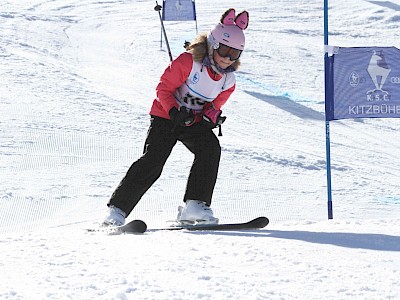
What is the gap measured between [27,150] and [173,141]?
3.39 metres

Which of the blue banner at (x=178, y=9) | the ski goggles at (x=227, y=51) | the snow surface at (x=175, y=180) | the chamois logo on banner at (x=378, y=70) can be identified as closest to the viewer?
the snow surface at (x=175, y=180)

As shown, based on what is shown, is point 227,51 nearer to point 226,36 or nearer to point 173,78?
point 226,36

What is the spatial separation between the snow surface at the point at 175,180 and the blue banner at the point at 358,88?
726 mm

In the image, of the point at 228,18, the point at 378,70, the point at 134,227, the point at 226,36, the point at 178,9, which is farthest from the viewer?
the point at 178,9

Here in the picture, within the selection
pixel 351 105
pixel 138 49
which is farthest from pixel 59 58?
pixel 351 105

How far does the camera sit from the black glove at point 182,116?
14.0 ft

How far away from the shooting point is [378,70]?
17.0 feet

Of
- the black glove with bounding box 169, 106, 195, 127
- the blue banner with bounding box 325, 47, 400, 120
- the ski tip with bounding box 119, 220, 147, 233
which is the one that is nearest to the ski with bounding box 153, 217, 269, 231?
the ski tip with bounding box 119, 220, 147, 233

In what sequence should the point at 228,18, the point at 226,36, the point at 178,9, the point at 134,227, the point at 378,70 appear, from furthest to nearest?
the point at 178,9
the point at 378,70
the point at 228,18
the point at 226,36
the point at 134,227

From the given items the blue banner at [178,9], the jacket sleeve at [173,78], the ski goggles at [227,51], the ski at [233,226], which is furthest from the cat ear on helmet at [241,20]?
the blue banner at [178,9]

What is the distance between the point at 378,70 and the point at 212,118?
1.35 m

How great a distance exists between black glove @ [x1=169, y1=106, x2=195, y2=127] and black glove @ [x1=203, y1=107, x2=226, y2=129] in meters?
0.12

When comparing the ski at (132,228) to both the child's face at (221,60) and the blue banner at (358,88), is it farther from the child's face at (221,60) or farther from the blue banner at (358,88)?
the blue banner at (358,88)

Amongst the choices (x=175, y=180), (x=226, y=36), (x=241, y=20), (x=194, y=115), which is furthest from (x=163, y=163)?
(x=175, y=180)
